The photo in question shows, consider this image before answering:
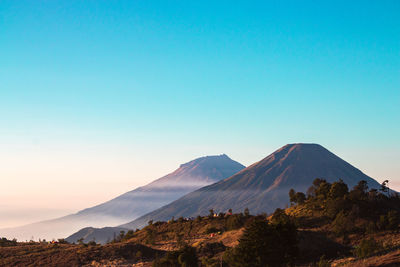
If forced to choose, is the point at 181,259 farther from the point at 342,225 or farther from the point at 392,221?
the point at 392,221

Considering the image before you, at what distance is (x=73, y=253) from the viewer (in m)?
62.2

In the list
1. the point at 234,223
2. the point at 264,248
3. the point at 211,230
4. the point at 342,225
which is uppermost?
the point at 234,223

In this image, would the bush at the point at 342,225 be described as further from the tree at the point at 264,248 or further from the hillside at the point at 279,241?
the tree at the point at 264,248

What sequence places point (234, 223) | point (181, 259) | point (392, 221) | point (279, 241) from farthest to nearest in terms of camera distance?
point (234, 223)
point (392, 221)
point (181, 259)
point (279, 241)

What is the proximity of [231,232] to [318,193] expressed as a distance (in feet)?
86.6

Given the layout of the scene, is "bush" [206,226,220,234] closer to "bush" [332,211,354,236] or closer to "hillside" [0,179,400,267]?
"hillside" [0,179,400,267]

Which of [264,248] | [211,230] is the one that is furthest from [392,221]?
[211,230]

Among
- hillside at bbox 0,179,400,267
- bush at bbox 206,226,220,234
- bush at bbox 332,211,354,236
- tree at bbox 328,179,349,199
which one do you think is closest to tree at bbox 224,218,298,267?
hillside at bbox 0,179,400,267

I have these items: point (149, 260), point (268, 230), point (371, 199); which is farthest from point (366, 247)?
point (371, 199)

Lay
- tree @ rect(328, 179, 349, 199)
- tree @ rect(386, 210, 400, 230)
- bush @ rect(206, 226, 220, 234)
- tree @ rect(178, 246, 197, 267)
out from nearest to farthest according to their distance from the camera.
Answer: tree @ rect(178, 246, 197, 267) → tree @ rect(386, 210, 400, 230) → bush @ rect(206, 226, 220, 234) → tree @ rect(328, 179, 349, 199)

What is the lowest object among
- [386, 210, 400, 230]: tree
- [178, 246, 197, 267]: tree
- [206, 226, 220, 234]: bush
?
[386, 210, 400, 230]: tree

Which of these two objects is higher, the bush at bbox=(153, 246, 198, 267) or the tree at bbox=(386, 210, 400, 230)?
the bush at bbox=(153, 246, 198, 267)

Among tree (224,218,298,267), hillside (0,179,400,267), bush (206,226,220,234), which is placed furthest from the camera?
bush (206,226,220,234)

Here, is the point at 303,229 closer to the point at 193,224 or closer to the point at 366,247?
the point at 366,247
